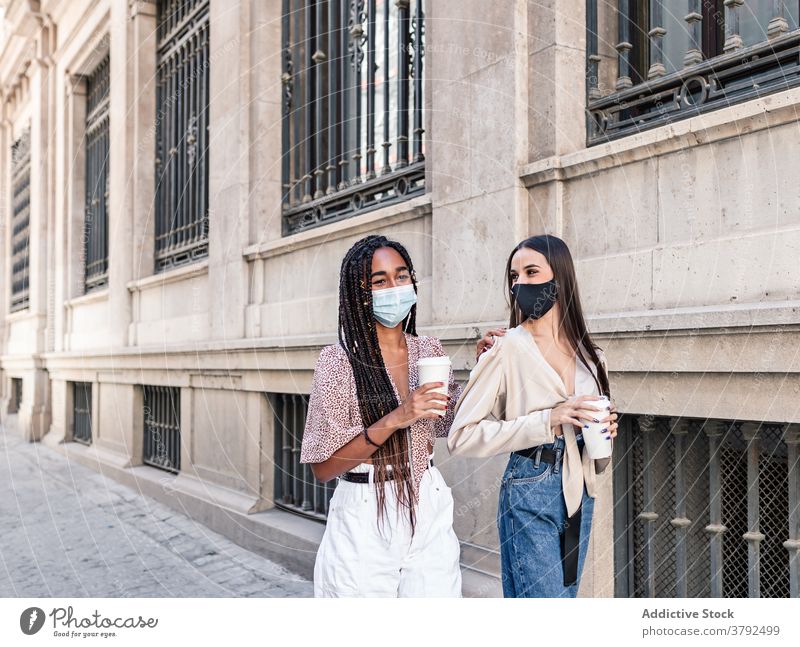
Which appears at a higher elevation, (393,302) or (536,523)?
(393,302)

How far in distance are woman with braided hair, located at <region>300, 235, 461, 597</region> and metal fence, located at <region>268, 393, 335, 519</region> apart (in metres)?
3.96

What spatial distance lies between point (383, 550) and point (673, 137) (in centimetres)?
239

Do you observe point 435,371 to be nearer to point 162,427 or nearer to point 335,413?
point 335,413

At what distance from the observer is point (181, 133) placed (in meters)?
10.1

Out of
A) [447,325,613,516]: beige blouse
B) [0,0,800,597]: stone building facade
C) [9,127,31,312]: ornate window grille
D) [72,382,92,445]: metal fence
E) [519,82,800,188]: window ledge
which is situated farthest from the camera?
[9,127,31,312]: ornate window grille

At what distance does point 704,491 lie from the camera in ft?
13.0

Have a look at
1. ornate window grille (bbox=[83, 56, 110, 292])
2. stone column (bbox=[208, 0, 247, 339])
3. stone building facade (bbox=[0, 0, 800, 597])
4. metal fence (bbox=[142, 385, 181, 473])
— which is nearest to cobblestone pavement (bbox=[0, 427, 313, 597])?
stone building facade (bbox=[0, 0, 800, 597])

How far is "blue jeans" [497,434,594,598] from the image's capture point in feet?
8.75

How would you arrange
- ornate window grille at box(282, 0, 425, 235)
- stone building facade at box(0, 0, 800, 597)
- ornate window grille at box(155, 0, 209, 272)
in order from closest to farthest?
stone building facade at box(0, 0, 800, 597)
ornate window grille at box(282, 0, 425, 235)
ornate window grille at box(155, 0, 209, 272)

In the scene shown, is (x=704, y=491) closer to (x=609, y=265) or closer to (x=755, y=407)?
(x=755, y=407)

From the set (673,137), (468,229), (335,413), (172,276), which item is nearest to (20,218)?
(172,276)

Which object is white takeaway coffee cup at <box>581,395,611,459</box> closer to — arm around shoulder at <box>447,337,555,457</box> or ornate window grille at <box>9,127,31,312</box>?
arm around shoulder at <box>447,337,555,457</box>

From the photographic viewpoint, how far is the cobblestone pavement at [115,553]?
5820mm
